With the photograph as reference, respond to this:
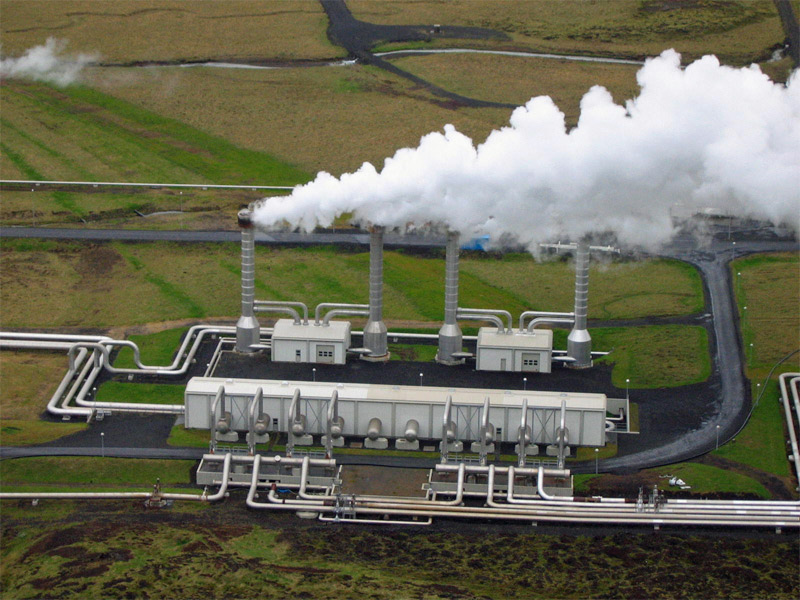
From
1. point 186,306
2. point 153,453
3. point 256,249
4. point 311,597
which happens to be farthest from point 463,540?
point 256,249

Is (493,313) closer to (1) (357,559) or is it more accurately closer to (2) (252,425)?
(2) (252,425)

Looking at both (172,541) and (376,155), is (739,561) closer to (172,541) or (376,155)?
(172,541)

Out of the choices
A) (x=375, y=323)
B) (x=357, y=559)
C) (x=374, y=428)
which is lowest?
(x=357, y=559)

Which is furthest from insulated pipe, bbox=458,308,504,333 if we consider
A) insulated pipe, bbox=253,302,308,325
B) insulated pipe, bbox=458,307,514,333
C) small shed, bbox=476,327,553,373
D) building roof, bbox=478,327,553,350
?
insulated pipe, bbox=253,302,308,325

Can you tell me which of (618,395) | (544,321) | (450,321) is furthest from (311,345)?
(618,395)

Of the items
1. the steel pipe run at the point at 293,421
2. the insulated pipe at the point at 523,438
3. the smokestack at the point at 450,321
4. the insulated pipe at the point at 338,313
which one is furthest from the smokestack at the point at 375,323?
the insulated pipe at the point at 523,438

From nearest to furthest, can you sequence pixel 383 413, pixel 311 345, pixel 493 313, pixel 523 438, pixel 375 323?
pixel 523 438 < pixel 383 413 < pixel 311 345 < pixel 375 323 < pixel 493 313
